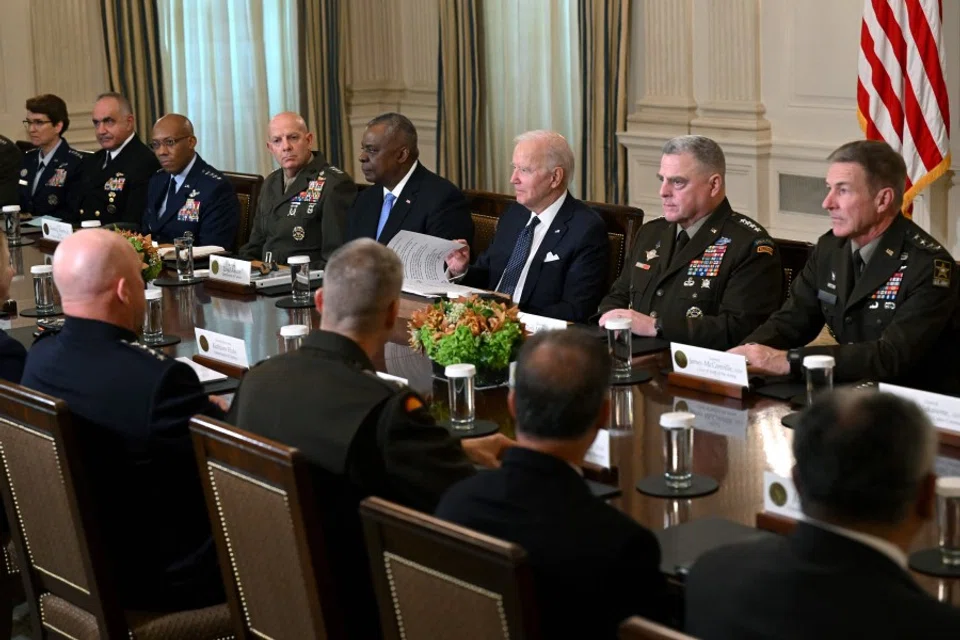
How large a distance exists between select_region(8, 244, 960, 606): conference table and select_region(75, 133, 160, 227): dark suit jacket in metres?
2.58

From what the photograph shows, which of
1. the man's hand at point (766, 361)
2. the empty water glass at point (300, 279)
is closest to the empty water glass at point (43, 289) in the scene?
the empty water glass at point (300, 279)

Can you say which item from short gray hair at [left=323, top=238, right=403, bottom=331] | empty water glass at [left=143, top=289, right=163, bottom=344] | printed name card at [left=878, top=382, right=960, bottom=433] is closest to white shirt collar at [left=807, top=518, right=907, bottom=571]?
printed name card at [left=878, top=382, right=960, bottom=433]

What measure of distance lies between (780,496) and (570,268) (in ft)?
8.54

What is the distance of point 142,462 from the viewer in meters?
2.98

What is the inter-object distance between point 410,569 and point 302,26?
7.59 meters

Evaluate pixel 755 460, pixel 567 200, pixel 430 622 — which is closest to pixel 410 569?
pixel 430 622

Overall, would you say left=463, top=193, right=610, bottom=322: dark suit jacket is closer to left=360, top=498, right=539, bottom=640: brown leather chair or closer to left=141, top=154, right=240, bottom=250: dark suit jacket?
left=141, top=154, right=240, bottom=250: dark suit jacket

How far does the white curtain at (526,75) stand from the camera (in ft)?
27.0

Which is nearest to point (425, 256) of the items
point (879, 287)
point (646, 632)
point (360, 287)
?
point (879, 287)

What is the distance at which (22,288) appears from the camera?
5293mm

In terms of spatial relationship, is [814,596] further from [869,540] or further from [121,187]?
[121,187]

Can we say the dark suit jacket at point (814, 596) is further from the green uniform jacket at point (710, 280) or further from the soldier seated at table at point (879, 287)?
the green uniform jacket at point (710, 280)

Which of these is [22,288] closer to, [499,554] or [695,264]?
[695,264]

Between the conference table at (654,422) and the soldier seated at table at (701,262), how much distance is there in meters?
0.52
